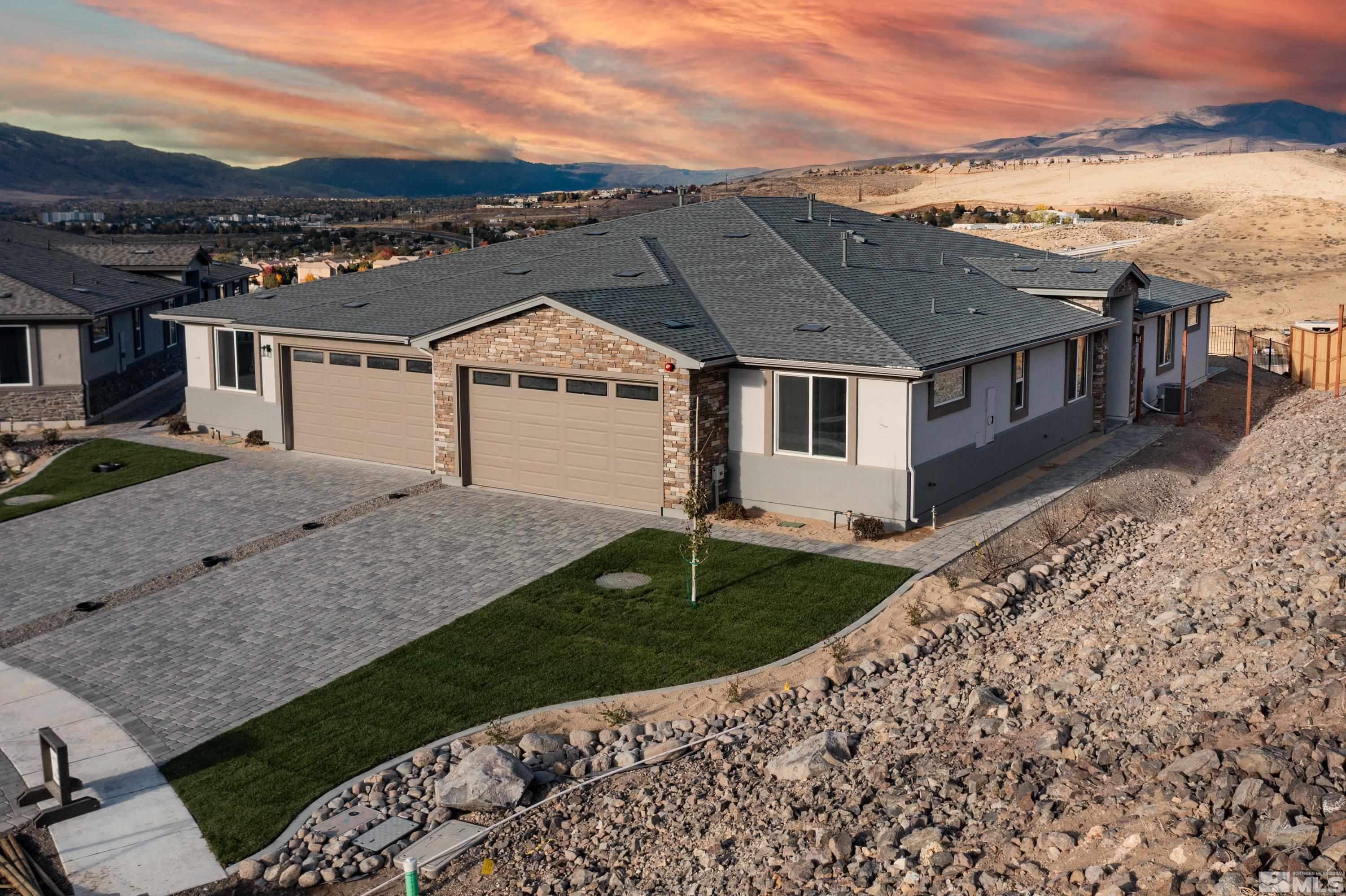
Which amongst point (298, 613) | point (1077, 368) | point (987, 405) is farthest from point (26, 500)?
point (1077, 368)

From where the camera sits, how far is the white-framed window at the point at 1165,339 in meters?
31.7

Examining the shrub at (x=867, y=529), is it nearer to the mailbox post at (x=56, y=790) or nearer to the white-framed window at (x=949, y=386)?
the white-framed window at (x=949, y=386)

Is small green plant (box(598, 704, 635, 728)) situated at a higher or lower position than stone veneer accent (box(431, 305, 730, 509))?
lower

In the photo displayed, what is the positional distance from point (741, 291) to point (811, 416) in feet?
15.3

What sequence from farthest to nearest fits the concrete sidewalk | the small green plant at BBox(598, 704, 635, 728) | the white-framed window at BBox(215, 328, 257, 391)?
the white-framed window at BBox(215, 328, 257, 391) → the small green plant at BBox(598, 704, 635, 728) → the concrete sidewalk

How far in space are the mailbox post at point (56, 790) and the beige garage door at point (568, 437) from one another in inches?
454

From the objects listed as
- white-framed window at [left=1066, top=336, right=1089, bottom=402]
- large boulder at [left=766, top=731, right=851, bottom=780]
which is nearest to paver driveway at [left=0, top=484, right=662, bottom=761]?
large boulder at [left=766, top=731, right=851, bottom=780]

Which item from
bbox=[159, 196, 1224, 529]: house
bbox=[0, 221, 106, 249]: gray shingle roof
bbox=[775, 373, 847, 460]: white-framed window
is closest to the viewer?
bbox=[775, 373, 847, 460]: white-framed window

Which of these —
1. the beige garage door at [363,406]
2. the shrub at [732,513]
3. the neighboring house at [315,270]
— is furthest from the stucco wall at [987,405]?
the neighboring house at [315,270]

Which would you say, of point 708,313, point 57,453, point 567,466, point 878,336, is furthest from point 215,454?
point 878,336

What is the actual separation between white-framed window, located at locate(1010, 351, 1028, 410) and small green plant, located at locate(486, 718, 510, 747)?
14610 millimetres

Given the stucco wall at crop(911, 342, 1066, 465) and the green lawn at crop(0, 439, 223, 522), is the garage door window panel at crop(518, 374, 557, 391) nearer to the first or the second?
the stucco wall at crop(911, 342, 1066, 465)

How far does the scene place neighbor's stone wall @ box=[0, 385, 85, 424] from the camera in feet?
103

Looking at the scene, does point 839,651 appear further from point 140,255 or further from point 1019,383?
point 140,255
